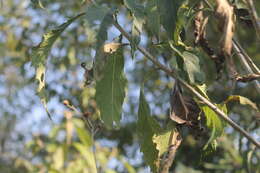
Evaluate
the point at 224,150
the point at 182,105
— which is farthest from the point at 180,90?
the point at 224,150

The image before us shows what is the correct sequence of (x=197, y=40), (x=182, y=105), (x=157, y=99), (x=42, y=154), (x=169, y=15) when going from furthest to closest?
(x=42, y=154), (x=157, y=99), (x=197, y=40), (x=182, y=105), (x=169, y=15)

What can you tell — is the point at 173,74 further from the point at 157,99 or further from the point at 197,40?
the point at 157,99

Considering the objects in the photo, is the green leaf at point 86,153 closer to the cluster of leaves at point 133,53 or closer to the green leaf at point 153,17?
the cluster of leaves at point 133,53

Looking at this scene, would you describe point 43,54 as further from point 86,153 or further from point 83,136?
point 86,153

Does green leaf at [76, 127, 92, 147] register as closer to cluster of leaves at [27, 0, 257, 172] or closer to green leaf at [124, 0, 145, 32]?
Answer: cluster of leaves at [27, 0, 257, 172]

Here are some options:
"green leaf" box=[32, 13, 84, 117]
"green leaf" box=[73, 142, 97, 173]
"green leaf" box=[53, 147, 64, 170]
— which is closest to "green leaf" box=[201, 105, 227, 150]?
Result: "green leaf" box=[32, 13, 84, 117]

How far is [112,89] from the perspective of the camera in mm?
1159

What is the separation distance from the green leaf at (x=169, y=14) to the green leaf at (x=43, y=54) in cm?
28

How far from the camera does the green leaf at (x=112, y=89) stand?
114 centimetres

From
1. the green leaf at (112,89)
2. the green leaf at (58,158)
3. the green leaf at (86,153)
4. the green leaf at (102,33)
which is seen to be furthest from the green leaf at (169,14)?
the green leaf at (58,158)

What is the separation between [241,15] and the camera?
1.18 meters

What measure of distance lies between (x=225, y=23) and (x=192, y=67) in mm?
210

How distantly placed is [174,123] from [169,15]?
280 mm

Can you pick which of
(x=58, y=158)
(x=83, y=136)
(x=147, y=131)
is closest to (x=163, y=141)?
(x=147, y=131)
